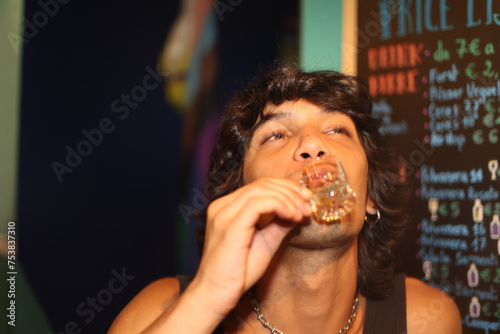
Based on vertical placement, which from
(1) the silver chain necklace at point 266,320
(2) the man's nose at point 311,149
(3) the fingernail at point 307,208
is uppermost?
(2) the man's nose at point 311,149

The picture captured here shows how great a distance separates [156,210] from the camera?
9.62 feet

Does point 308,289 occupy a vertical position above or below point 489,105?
below

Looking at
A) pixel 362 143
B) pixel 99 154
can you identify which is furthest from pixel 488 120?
pixel 99 154

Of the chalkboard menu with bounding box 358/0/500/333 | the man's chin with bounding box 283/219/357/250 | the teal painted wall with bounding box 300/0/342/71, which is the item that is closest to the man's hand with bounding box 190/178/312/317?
the man's chin with bounding box 283/219/357/250

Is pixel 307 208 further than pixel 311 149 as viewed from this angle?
No

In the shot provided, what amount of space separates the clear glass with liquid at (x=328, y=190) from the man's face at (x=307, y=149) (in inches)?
3.5

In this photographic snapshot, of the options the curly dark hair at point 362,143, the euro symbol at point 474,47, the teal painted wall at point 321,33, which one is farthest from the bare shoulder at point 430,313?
the teal painted wall at point 321,33

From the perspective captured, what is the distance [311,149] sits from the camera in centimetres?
141

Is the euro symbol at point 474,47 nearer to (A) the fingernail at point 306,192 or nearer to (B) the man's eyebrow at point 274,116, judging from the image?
(B) the man's eyebrow at point 274,116

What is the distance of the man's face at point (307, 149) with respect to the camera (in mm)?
1399

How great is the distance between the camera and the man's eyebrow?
1.60 meters

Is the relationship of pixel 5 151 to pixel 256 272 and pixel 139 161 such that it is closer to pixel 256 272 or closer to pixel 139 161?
pixel 139 161

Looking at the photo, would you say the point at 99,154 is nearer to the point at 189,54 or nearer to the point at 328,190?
the point at 189,54

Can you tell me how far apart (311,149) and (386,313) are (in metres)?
0.82
